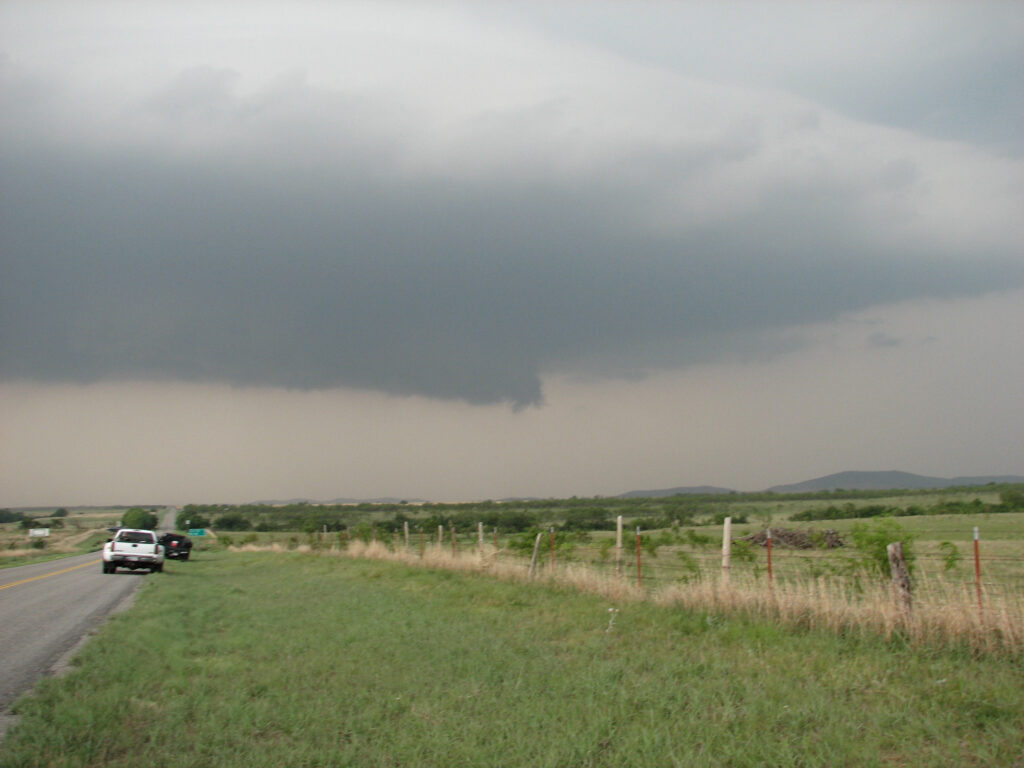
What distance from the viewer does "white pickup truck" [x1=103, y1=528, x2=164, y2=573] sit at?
35.6 metres

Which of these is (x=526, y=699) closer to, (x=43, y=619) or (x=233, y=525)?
(x=43, y=619)

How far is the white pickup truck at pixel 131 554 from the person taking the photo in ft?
117

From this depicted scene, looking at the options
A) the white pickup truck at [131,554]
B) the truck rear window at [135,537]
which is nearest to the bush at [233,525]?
the truck rear window at [135,537]

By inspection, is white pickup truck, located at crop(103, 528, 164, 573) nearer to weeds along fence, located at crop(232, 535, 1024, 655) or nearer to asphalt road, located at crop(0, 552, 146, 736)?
asphalt road, located at crop(0, 552, 146, 736)

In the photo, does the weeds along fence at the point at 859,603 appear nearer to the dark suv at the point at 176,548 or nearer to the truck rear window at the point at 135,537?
the truck rear window at the point at 135,537

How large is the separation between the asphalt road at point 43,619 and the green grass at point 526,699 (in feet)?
2.04

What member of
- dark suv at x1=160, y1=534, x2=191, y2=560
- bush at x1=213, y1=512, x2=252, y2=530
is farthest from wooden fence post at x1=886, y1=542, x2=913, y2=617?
bush at x1=213, y1=512, x2=252, y2=530

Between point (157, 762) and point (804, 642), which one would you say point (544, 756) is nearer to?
point (157, 762)

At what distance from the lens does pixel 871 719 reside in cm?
720

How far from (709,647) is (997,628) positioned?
11.4 ft

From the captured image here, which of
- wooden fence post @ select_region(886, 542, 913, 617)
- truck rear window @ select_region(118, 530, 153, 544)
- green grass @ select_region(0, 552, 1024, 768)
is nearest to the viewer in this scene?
green grass @ select_region(0, 552, 1024, 768)

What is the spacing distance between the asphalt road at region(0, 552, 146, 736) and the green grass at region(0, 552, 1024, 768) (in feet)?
2.04

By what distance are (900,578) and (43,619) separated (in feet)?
56.1

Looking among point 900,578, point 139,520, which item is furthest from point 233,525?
point 900,578
